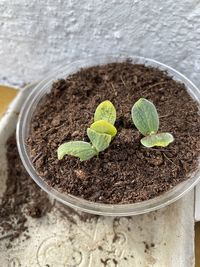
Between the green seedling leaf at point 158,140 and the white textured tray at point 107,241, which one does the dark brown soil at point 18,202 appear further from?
the green seedling leaf at point 158,140

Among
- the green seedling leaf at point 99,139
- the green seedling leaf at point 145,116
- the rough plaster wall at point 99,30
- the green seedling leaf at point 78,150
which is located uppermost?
the rough plaster wall at point 99,30

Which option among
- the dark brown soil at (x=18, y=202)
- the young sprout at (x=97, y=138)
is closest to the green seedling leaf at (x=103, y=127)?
the young sprout at (x=97, y=138)

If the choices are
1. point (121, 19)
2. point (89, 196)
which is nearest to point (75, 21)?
point (121, 19)

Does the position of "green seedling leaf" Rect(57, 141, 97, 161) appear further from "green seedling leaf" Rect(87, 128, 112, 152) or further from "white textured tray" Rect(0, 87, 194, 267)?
"white textured tray" Rect(0, 87, 194, 267)

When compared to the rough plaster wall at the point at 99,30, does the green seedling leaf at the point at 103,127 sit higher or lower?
lower

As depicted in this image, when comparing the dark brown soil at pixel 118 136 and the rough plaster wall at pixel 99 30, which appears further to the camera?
the rough plaster wall at pixel 99 30

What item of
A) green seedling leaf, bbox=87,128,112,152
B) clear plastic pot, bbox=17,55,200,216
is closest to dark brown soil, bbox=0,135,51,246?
clear plastic pot, bbox=17,55,200,216

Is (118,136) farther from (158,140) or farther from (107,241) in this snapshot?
(107,241)
